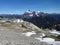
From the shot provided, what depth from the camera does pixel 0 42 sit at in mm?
26016

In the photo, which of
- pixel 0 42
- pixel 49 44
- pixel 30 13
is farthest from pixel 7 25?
pixel 30 13

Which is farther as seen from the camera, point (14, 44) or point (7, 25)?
point (7, 25)

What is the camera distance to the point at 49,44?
24.9m

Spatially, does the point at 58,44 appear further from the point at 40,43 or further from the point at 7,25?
the point at 7,25

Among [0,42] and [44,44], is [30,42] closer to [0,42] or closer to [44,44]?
[44,44]

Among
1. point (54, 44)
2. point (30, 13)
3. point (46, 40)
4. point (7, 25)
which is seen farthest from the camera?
point (30, 13)

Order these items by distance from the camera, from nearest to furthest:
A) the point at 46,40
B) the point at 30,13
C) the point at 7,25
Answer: the point at 46,40, the point at 7,25, the point at 30,13

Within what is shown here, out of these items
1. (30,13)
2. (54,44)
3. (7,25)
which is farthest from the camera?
(30,13)

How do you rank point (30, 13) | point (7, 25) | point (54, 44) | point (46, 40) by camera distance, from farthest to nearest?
point (30, 13), point (7, 25), point (46, 40), point (54, 44)

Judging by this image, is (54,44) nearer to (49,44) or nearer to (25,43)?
(49,44)

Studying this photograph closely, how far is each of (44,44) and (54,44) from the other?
1277 millimetres

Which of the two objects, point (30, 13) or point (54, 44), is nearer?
point (54, 44)

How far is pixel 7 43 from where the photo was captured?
25.2 m

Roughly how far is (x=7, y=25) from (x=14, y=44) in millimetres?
16629
